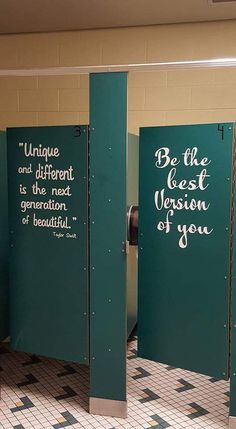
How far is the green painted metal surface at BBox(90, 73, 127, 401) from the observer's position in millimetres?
2270

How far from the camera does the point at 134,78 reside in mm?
3541

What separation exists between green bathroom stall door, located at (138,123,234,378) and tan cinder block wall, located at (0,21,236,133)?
4.01 feet

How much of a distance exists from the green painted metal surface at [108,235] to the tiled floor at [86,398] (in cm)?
19

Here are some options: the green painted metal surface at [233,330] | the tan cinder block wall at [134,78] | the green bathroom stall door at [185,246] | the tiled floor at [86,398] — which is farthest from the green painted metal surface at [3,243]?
the green painted metal surface at [233,330]

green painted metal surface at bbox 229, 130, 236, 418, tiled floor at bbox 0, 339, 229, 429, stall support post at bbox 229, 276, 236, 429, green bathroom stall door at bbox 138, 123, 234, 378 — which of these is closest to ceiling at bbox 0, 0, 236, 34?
green bathroom stall door at bbox 138, 123, 234, 378

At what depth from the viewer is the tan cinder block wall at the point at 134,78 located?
341 centimetres

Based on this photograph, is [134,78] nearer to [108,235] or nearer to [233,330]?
[108,235]

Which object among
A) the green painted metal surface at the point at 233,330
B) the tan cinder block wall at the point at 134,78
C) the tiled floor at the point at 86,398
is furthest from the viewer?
the tan cinder block wall at the point at 134,78

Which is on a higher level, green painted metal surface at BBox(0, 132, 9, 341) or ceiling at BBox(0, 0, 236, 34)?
ceiling at BBox(0, 0, 236, 34)

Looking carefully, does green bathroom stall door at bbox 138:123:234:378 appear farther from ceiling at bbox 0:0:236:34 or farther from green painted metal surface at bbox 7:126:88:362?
ceiling at bbox 0:0:236:34

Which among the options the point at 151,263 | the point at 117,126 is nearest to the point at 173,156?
the point at 117,126

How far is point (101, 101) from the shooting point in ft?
7.47

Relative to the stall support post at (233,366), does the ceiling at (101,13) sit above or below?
above

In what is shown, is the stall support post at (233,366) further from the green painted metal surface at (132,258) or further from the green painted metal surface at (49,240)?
the green painted metal surface at (132,258)
